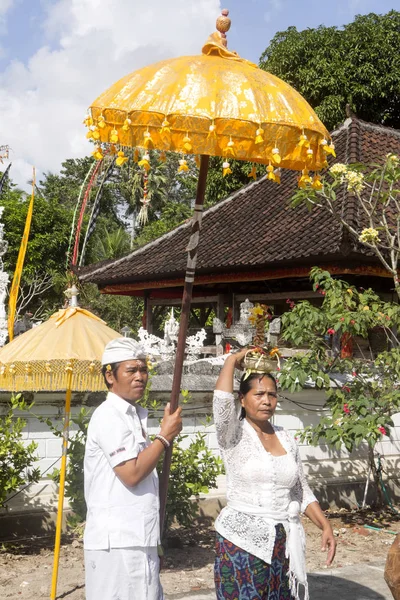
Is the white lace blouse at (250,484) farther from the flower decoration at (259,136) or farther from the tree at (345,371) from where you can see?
the tree at (345,371)

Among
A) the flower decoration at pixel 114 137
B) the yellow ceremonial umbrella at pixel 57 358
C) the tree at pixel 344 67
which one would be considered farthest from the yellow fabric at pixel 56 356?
the tree at pixel 344 67

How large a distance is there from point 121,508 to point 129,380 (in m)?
0.53

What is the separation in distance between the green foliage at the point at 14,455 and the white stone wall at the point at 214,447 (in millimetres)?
155

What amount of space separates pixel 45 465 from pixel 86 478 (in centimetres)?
324

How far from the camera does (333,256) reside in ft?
36.6

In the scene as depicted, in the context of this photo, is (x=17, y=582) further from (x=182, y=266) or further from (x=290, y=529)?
(x=182, y=266)

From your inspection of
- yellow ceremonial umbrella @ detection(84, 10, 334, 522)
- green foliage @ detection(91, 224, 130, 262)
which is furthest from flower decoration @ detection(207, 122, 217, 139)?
green foliage @ detection(91, 224, 130, 262)

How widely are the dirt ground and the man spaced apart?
2.26 metres

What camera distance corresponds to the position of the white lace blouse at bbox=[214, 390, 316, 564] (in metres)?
3.29

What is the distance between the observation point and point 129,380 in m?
3.25

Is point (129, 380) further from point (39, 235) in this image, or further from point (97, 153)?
point (39, 235)

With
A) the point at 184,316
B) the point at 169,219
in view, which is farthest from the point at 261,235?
the point at 169,219

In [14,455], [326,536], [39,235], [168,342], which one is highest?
[39,235]

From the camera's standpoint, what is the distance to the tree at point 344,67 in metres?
20.8
